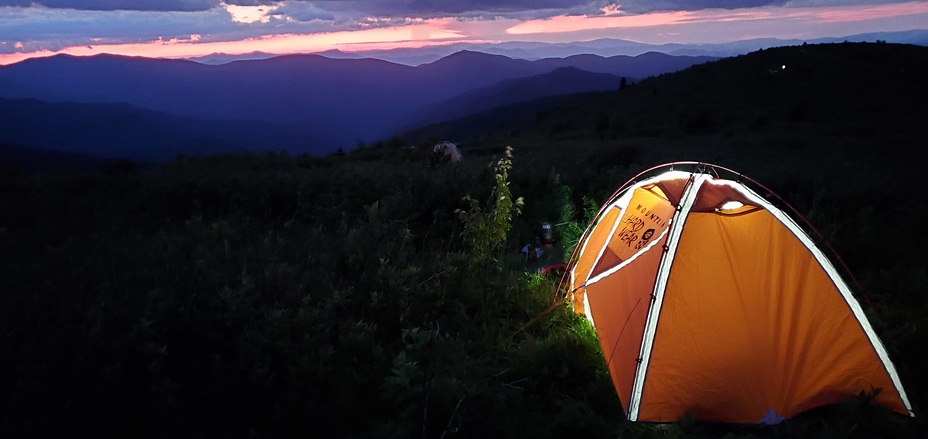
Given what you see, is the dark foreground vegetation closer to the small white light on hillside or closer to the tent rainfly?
the tent rainfly

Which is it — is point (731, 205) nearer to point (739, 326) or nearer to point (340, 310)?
point (739, 326)

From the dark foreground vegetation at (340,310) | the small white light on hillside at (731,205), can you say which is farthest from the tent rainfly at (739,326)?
the dark foreground vegetation at (340,310)

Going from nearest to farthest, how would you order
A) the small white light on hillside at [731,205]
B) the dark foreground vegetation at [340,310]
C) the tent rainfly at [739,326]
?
the dark foreground vegetation at [340,310], the tent rainfly at [739,326], the small white light on hillside at [731,205]

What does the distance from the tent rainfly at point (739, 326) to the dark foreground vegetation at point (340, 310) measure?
7.6 inches

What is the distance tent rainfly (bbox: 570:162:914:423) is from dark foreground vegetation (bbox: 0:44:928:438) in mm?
193

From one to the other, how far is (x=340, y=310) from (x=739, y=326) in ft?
12.2

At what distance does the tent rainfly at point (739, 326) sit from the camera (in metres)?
4.52

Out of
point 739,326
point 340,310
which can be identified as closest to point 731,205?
point 739,326

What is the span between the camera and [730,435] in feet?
12.9

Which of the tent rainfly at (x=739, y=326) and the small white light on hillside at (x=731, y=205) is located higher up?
the small white light on hillside at (x=731, y=205)

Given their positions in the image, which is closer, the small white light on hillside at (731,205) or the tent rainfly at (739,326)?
the tent rainfly at (739,326)

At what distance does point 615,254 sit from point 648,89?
54.5m

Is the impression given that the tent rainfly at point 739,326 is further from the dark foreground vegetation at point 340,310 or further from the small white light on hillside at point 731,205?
the dark foreground vegetation at point 340,310

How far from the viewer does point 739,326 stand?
4660 millimetres
